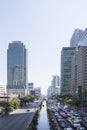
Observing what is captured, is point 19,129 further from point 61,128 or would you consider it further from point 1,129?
point 61,128

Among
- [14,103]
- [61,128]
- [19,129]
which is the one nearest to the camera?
[61,128]

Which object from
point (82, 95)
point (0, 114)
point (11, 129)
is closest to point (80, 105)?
point (82, 95)

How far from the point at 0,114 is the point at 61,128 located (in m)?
50.5

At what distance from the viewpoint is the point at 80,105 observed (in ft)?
516

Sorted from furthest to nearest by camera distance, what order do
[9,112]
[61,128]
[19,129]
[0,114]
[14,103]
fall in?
1. [14,103]
2. [9,112]
3. [0,114]
4. [19,129]
5. [61,128]

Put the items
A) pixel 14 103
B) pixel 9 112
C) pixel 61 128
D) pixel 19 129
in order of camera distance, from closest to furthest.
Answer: pixel 61 128
pixel 19 129
pixel 9 112
pixel 14 103

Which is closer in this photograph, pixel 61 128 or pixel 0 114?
pixel 61 128

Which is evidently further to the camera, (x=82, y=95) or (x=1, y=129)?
(x=82, y=95)

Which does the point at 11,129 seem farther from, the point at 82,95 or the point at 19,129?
the point at 82,95

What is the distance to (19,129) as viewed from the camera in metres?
78.9

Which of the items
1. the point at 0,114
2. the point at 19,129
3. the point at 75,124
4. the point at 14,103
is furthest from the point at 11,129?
the point at 14,103

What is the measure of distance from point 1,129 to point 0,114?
4101 cm

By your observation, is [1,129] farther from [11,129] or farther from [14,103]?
[14,103]

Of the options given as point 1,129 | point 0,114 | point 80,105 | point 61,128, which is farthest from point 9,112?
point 61,128
